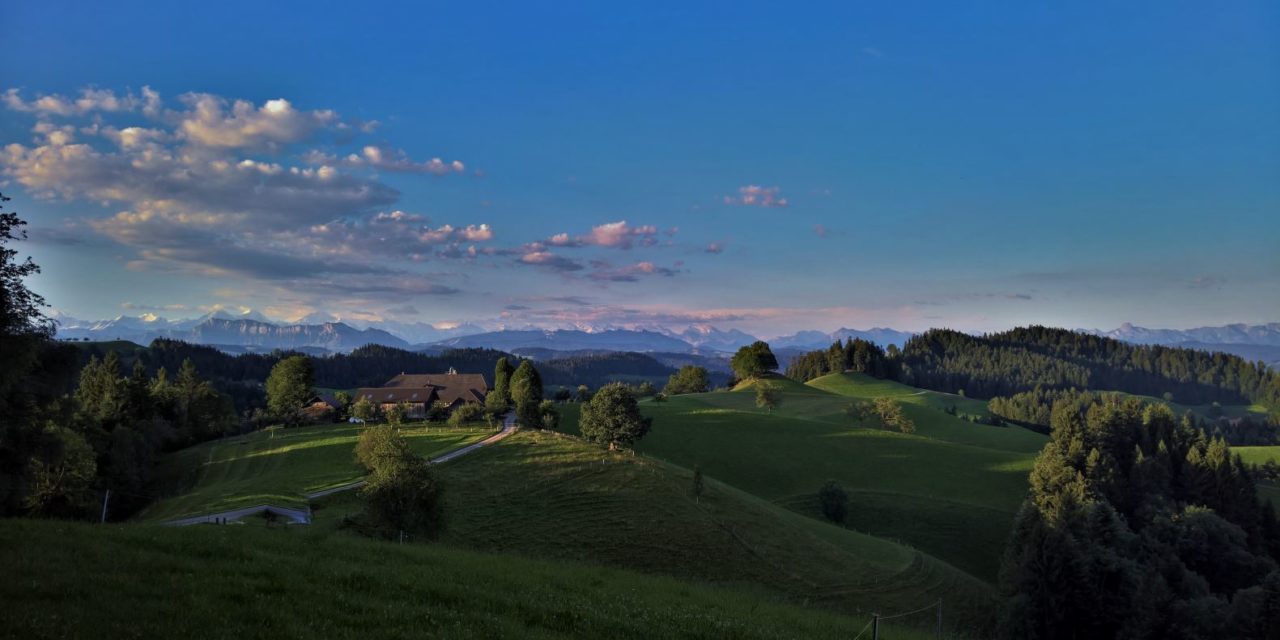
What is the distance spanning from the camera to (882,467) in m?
84.6


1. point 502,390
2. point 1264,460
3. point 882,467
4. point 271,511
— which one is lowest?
point 1264,460

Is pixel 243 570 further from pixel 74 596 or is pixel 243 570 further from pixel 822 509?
pixel 822 509

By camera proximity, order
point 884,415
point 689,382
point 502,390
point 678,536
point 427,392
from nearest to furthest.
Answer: point 678,536, point 502,390, point 427,392, point 884,415, point 689,382

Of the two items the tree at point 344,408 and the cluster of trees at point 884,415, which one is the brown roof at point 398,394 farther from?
the cluster of trees at point 884,415

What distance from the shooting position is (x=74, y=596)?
38.4 feet

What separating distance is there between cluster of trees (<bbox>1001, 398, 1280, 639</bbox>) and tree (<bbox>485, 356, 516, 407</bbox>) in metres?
68.3

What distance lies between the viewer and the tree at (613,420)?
238 ft

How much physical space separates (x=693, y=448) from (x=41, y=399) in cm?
6982

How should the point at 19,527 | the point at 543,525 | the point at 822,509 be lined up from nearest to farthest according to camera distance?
1. the point at 19,527
2. the point at 543,525
3. the point at 822,509

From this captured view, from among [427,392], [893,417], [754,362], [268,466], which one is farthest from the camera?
[754,362]

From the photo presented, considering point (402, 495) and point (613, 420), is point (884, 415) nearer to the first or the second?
point (613, 420)

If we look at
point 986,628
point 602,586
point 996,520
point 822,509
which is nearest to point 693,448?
point 822,509

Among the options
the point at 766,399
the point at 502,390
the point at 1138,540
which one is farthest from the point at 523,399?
the point at 1138,540

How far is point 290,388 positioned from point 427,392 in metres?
22.5
